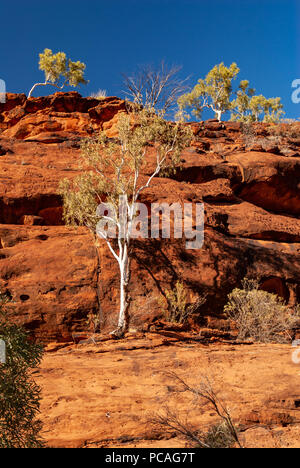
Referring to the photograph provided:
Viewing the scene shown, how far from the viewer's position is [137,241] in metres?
13.9

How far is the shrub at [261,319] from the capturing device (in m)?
11.8

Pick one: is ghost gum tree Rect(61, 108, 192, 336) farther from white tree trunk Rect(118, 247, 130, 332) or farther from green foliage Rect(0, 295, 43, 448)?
green foliage Rect(0, 295, 43, 448)

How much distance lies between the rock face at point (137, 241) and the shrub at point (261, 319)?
1.00m

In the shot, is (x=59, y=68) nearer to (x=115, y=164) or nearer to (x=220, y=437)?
(x=115, y=164)

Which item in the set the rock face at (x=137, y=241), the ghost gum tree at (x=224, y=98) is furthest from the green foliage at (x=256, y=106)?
the rock face at (x=137, y=241)

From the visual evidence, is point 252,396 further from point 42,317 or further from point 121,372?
point 42,317

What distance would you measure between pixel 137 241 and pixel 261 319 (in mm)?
5320

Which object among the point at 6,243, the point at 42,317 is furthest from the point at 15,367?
the point at 6,243

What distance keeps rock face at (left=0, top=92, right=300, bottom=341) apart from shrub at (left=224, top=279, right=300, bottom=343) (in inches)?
39.5

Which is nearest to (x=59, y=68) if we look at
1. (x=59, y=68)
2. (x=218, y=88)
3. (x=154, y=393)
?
(x=59, y=68)

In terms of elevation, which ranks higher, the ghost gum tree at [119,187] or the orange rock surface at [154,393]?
the ghost gum tree at [119,187]

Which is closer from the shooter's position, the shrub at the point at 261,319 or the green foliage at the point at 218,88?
the shrub at the point at 261,319

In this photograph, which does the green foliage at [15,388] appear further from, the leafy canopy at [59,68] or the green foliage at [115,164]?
the leafy canopy at [59,68]

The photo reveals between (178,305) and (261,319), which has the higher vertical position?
(178,305)
